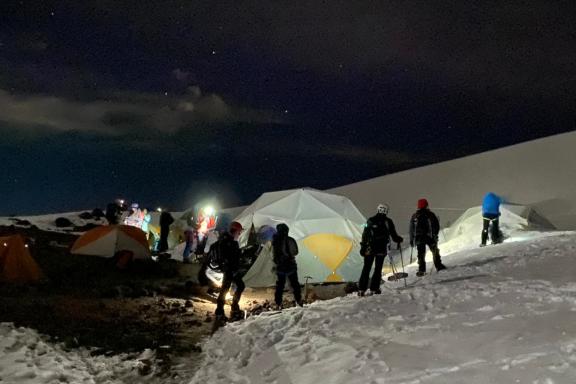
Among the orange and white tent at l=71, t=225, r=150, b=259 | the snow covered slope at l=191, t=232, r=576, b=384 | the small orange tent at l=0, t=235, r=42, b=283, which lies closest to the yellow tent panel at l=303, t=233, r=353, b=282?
the snow covered slope at l=191, t=232, r=576, b=384

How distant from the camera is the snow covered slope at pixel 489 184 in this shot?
1399 inches

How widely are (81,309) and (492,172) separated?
131 feet

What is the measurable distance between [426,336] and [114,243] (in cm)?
1351

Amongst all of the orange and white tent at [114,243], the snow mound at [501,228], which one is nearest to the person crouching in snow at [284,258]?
the orange and white tent at [114,243]

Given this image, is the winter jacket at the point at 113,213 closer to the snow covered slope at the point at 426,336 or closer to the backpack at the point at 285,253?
the backpack at the point at 285,253

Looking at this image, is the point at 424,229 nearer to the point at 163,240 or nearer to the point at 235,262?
the point at 235,262

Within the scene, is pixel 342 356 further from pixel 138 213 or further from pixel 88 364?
pixel 138 213

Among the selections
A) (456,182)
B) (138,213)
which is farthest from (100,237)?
(456,182)

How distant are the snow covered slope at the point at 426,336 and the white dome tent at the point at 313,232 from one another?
17.7 ft

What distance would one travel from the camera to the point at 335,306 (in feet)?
32.4

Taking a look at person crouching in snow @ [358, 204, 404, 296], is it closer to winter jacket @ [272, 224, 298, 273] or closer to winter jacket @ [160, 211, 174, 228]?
winter jacket @ [272, 224, 298, 273]

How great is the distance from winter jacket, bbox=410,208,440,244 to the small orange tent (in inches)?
385

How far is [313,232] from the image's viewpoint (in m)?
17.4

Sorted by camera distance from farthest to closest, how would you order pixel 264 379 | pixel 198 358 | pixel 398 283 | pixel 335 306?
pixel 398 283 → pixel 335 306 → pixel 198 358 → pixel 264 379
